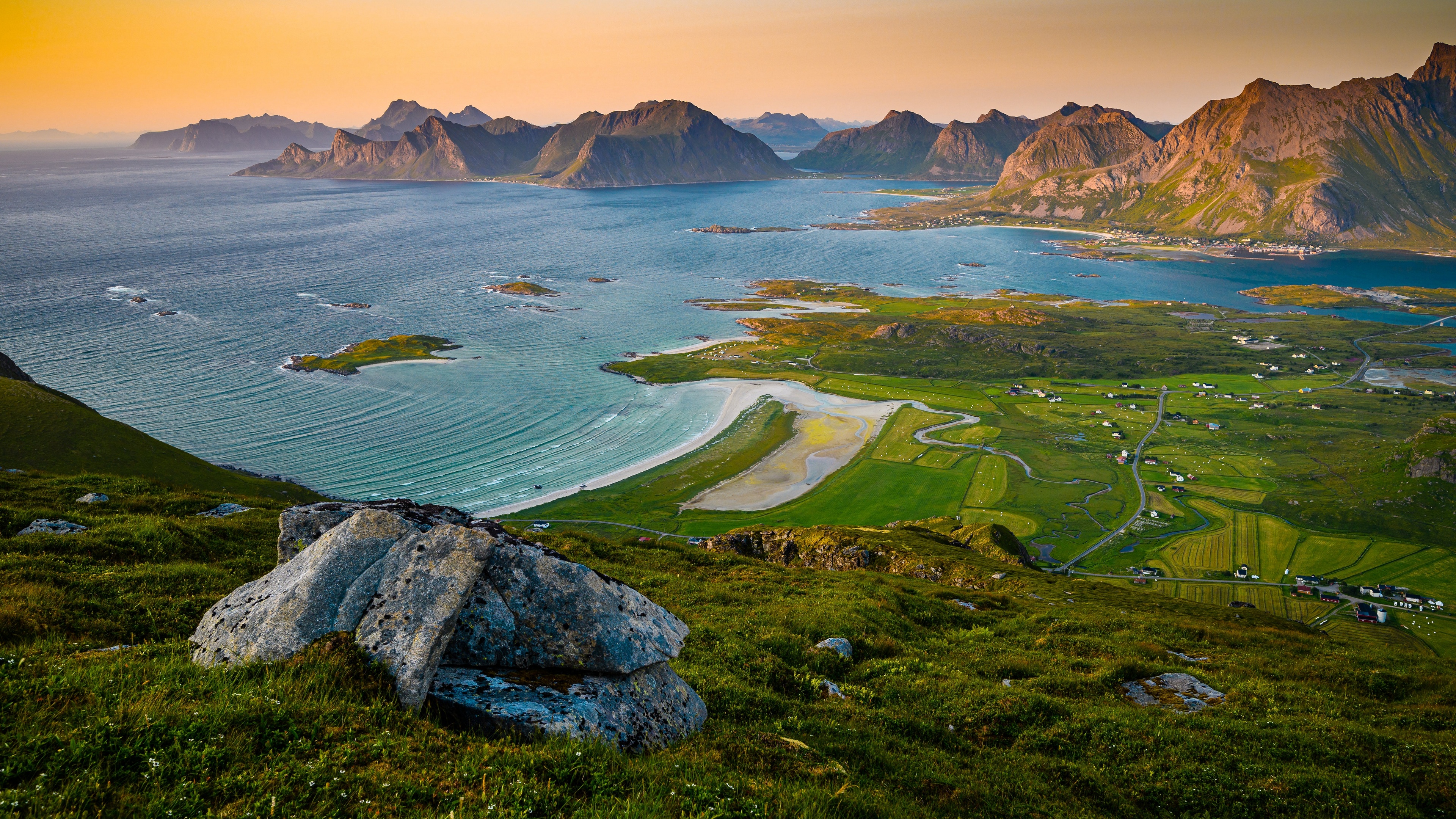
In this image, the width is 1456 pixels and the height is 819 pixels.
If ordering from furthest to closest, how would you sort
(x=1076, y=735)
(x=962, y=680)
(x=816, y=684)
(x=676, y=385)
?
(x=676, y=385) → (x=962, y=680) → (x=816, y=684) → (x=1076, y=735)

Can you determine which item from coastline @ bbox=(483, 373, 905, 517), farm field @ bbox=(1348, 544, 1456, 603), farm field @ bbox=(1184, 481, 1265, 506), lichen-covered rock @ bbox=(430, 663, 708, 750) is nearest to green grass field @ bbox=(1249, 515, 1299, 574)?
farm field @ bbox=(1184, 481, 1265, 506)

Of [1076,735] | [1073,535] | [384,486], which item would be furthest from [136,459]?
[1073,535]

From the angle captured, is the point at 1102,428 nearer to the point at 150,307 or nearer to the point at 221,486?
the point at 221,486

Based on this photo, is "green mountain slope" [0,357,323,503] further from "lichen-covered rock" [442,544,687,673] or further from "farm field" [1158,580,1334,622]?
"farm field" [1158,580,1334,622]

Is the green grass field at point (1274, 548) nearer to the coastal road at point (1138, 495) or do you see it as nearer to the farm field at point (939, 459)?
the coastal road at point (1138, 495)

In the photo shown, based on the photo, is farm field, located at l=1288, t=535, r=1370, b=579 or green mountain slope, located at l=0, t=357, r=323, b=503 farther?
farm field, located at l=1288, t=535, r=1370, b=579

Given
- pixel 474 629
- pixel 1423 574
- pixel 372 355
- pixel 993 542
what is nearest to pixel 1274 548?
pixel 1423 574

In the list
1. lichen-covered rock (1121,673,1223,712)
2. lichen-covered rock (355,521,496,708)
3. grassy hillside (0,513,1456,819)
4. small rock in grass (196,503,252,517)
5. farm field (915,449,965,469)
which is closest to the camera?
grassy hillside (0,513,1456,819)
